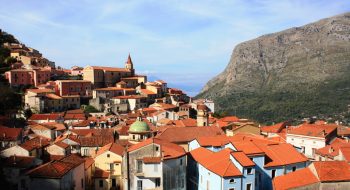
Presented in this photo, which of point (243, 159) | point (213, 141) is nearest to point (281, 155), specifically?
point (243, 159)

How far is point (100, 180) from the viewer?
129 ft

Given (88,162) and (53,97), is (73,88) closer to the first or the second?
(53,97)

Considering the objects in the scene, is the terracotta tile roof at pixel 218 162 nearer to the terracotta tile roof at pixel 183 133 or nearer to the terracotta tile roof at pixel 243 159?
the terracotta tile roof at pixel 243 159

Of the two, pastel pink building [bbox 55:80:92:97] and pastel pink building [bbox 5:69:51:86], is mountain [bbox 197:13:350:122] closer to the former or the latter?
pastel pink building [bbox 55:80:92:97]

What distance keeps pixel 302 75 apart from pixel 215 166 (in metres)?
145

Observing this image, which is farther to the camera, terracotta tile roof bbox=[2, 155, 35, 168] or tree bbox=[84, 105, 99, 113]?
tree bbox=[84, 105, 99, 113]

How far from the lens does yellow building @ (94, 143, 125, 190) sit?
129ft

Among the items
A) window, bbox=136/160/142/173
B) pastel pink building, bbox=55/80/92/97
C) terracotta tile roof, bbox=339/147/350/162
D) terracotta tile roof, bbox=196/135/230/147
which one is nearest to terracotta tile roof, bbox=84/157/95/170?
window, bbox=136/160/142/173

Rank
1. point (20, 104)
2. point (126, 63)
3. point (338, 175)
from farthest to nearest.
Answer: point (126, 63) → point (20, 104) → point (338, 175)

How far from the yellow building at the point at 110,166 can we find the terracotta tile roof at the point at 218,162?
8671 mm

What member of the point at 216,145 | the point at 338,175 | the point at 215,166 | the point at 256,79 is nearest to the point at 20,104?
the point at 216,145

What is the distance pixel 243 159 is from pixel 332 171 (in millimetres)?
7988

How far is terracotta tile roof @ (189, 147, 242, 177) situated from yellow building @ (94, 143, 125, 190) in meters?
8.67

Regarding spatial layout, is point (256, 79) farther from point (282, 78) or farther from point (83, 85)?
point (83, 85)
